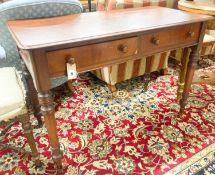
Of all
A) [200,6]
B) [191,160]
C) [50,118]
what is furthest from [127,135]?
[200,6]

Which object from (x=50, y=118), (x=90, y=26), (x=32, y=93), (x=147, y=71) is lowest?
(x=147, y=71)

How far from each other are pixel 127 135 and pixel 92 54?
78 cm

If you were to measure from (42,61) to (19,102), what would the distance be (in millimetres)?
294

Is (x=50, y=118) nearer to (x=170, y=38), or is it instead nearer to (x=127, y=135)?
(x=127, y=135)

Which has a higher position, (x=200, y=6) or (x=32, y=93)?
(x=200, y=6)

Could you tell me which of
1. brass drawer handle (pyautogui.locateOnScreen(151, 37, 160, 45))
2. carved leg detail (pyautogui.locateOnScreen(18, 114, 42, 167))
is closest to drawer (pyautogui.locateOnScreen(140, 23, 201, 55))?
brass drawer handle (pyautogui.locateOnScreen(151, 37, 160, 45))

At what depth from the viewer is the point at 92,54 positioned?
1002mm

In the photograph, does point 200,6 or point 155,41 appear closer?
point 155,41

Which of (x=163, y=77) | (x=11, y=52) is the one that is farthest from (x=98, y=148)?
(x=163, y=77)

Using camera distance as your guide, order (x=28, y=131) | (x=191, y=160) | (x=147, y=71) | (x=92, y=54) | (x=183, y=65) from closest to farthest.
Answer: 1. (x=92, y=54)
2. (x=28, y=131)
3. (x=191, y=160)
4. (x=183, y=65)
5. (x=147, y=71)

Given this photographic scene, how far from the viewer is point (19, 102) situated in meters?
1.04

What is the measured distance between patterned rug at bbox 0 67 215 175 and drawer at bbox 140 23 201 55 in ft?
2.16

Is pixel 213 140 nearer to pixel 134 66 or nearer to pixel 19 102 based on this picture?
pixel 134 66

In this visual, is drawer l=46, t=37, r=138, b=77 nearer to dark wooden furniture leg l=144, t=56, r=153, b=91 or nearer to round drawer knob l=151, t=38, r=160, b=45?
round drawer knob l=151, t=38, r=160, b=45
